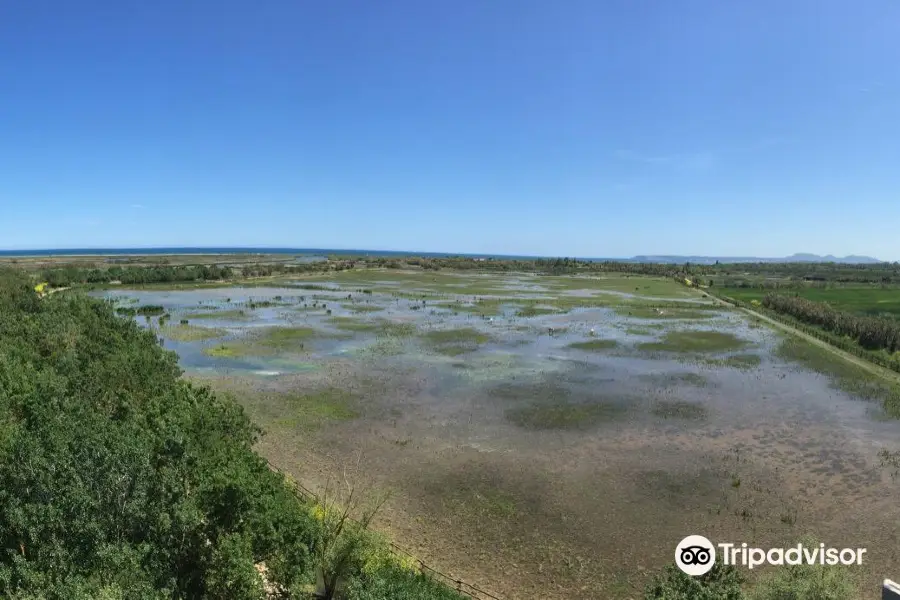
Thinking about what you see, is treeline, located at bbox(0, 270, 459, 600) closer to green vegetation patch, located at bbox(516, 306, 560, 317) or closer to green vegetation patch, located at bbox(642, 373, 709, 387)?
green vegetation patch, located at bbox(642, 373, 709, 387)

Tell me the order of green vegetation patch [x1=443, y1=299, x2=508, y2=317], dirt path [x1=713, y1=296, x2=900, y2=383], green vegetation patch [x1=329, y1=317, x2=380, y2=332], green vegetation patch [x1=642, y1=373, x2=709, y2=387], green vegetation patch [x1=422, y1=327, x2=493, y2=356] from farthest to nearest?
green vegetation patch [x1=443, y1=299, x2=508, y2=317] < green vegetation patch [x1=329, y1=317, x2=380, y2=332] < green vegetation patch [x1=422, y1=327, x2=493, y2=356] < dirt path [x1=713, y1=296, x2=900, y2=383] < green vegetation patch [x1=642, y1=373, x2=709, y2=387]

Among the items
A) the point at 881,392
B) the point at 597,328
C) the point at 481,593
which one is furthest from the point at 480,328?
the point at 481,593

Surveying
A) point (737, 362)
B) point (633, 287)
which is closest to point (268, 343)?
point (737, 362)

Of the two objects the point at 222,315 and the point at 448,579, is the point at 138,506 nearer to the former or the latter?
the point at 448,579

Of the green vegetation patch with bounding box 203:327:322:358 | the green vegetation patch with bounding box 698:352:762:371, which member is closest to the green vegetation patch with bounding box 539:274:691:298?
the green vegetation patch with bounding box 698:352:762:371

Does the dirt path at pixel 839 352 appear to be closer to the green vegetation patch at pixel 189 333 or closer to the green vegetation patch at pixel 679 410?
the green vegetation patch at pixel 679 410

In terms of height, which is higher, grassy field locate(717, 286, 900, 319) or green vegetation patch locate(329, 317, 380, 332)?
grassy field locate(717, 286, 900, 319)
